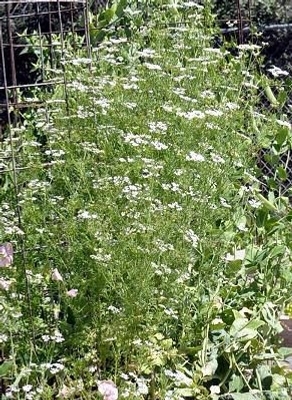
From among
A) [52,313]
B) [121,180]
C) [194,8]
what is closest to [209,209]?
[121,180]

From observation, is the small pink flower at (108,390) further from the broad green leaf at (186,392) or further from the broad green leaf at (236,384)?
the broad green leaf at (236,384)

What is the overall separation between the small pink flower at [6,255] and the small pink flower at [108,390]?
0.52 meters

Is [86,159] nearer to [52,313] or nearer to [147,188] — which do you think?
[147,188]

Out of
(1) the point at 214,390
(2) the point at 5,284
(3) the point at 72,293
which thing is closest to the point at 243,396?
(1) the point at 214,390

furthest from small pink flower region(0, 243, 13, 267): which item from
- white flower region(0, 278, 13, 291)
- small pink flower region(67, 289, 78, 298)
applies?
small pink flower region(67, 289, 78, 298)

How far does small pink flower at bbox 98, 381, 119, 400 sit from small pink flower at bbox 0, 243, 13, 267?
0.52m

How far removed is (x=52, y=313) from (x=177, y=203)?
601 mm

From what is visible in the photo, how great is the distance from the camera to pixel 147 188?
2963 millimetres

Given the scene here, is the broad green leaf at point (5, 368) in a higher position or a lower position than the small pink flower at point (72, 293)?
lower

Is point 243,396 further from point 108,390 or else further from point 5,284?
point 5,284

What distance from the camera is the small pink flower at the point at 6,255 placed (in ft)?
9.77

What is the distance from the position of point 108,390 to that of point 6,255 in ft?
1.89

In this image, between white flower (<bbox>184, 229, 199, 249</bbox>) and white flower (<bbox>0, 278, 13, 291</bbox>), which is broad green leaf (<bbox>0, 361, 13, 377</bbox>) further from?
white flower (<bbox>184, 229, 199, 249</bbox>)

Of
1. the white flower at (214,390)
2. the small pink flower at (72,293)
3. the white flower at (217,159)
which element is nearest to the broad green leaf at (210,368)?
the white flower at (214,390)
